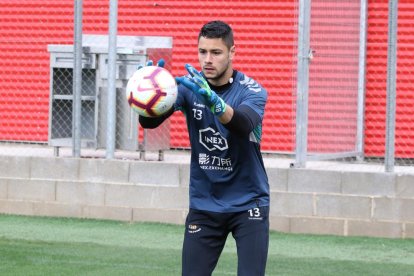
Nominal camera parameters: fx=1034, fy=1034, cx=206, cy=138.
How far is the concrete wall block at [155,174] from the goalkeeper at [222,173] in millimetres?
5579

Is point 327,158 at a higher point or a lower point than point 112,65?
lower

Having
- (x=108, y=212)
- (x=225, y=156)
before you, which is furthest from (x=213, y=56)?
(x=108, y=212)

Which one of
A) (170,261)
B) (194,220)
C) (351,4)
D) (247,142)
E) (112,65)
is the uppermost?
(351,4)

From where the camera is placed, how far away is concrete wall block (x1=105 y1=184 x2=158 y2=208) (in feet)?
38.1

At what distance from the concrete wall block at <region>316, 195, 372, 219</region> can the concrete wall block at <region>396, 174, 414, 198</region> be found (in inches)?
13.1

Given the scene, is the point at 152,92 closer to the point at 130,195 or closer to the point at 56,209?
the point at 130,195

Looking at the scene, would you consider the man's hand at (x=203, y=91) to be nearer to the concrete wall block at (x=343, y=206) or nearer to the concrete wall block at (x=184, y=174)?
the concrete wall block at (x=343, y=206)

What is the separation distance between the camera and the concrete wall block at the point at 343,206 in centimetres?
1088

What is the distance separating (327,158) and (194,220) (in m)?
6.01

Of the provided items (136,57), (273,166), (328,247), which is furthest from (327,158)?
(136,57)

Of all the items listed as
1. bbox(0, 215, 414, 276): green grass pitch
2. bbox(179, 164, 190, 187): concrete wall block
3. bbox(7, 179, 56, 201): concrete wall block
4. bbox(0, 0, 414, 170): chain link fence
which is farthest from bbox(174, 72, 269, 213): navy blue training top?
bbox(7, 179, 56, 201): concrete wall block

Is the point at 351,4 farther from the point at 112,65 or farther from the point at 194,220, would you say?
the point at 194,220

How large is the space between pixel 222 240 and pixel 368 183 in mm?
5218

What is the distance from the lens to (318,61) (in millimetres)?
11766
